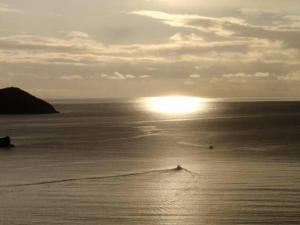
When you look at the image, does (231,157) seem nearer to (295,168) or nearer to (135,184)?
(295,168)

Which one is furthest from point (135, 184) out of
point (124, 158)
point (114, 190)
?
point (124, 158)

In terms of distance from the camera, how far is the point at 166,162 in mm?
Result: 90062

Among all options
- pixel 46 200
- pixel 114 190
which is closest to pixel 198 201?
pixel 114 190

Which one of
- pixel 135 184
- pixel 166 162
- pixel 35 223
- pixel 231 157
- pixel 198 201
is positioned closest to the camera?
pixel 35 223

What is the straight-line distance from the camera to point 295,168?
78375 mm

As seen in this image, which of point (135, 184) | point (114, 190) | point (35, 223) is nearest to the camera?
point (35, 223)

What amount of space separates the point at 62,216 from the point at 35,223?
110 inches

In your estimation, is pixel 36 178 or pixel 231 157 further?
pixel 231 157

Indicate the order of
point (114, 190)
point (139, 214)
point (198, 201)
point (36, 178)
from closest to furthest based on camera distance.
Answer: point (139, 214), point (198, 201), point (114, 190), point (36, 178)

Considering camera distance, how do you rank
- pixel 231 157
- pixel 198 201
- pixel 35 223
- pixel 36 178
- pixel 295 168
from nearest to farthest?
pixel 35 223 < pixel 198 201 < pixel 36 178 < pixel 295 168 < pixel 231 157

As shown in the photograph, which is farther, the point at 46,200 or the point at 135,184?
the point at 135,184

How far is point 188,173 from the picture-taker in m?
75.2

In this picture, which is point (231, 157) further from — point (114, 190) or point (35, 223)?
point (35, 223)

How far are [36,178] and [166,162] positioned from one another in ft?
82.2
